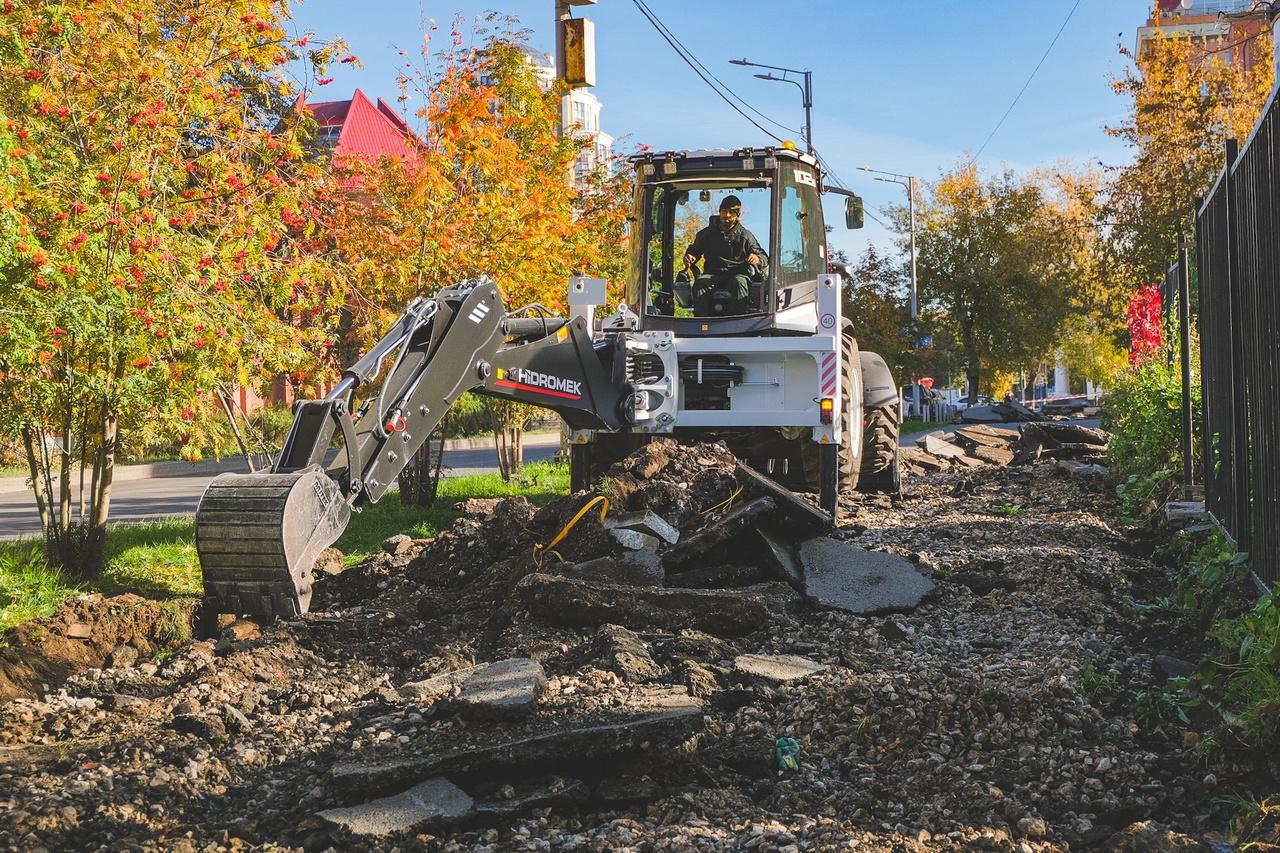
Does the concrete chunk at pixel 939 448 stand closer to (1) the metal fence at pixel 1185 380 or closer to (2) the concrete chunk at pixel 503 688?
(1) the metal fence at pixel 1185 380

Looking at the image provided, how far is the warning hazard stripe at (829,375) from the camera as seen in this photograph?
9.08 m

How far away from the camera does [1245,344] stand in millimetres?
6430

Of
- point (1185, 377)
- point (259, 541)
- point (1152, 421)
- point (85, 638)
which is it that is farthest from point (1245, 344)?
point (85, 638)

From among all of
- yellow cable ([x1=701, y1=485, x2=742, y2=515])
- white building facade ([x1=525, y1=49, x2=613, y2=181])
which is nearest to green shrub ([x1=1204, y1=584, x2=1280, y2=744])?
yellow cable ([x1=701, y1=485, x2=742, y2=515])

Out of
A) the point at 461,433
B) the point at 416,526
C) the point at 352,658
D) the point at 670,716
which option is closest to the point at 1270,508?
the point at 670,716

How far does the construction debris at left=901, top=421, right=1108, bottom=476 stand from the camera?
1634cm

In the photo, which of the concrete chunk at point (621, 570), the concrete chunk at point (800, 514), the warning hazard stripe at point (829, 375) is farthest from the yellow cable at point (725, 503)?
the warning hazard stripe at point (829, 375)

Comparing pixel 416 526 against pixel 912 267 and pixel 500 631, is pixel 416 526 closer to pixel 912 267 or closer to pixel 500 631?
pixel 500 631

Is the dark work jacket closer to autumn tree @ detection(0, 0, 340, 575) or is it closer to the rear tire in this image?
the rear tire

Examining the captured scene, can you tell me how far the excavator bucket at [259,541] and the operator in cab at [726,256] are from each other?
203 inches

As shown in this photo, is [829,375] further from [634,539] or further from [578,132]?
[578,132]

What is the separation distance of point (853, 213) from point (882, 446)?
8.73 ft

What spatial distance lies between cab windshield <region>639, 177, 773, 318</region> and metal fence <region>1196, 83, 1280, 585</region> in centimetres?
345

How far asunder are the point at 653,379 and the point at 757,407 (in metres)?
0.93
